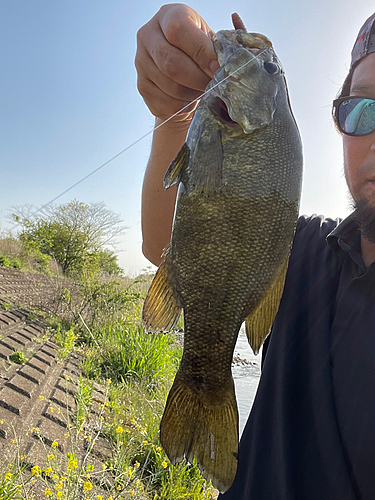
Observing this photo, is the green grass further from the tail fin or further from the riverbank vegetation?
the tail fin

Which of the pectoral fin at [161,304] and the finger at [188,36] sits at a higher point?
the finger at [188,36]

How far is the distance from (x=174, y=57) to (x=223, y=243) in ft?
2.44

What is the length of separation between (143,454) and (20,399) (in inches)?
62.0

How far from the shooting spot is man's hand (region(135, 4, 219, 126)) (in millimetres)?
1380

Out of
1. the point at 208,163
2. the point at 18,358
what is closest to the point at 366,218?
the point at 208,163

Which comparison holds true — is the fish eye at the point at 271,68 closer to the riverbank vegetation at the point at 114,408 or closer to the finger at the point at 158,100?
the finger at the point at 158,100

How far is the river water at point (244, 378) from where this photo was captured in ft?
21.3

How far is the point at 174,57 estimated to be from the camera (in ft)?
4.57

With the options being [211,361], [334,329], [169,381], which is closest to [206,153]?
[211,361]

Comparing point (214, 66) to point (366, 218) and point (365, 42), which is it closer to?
point (366, 218)

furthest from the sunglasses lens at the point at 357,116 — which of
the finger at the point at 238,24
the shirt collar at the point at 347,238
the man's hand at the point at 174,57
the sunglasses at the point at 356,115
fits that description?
the man's hand at the point at 174,57

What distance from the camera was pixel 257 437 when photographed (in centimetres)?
168

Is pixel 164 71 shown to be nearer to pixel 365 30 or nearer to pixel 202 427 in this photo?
pixel 202 427

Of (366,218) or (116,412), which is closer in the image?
(366,218)
